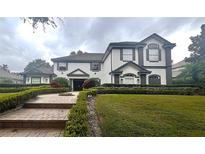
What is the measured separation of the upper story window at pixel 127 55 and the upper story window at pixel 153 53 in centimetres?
238

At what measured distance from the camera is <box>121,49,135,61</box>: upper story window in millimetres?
19375

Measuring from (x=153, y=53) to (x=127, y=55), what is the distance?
12.1 ft

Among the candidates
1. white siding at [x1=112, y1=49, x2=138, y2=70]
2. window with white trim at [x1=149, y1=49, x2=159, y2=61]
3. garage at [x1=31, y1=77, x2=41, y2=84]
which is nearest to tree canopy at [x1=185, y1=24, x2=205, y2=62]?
window with white trim at [x1=149, y1=49, x2=159, y2=61]

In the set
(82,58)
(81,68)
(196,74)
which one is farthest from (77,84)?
(196,74)

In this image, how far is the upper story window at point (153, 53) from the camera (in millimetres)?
20084

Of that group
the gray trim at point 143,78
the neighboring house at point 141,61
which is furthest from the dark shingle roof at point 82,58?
the gray trim at point 143,78

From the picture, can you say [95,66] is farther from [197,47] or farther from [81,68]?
[197,47]

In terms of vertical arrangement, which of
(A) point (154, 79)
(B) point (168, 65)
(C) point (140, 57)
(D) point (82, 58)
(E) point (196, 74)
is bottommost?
(A) point (154, 79)

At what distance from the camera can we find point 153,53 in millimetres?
20219

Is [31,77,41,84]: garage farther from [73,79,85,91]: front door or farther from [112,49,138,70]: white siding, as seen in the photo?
[112,49,138,70]: white siding

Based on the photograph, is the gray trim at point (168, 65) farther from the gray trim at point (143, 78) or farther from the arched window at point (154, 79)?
the gray trim at point (143, 78)
